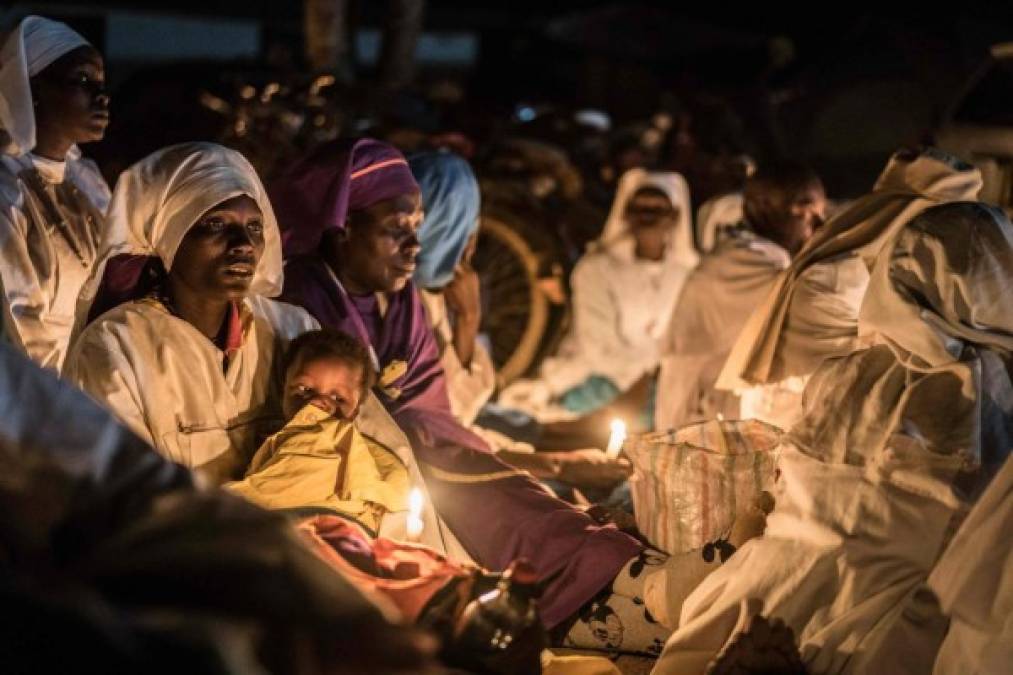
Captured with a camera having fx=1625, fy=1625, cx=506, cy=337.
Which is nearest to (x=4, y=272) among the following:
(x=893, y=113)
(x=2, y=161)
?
(x=2, y=161)

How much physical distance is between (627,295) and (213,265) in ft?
18.3

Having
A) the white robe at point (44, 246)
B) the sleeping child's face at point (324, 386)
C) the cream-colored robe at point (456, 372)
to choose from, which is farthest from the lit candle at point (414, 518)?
the cream-colored robe at point (456, 372)

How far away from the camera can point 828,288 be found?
18.8ft

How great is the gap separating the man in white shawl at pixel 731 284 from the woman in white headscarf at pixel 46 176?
8.72ft

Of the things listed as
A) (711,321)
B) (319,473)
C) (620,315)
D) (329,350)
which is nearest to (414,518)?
(319,473)

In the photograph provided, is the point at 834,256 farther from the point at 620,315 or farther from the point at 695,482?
the point at 620,315

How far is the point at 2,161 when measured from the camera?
5.78m

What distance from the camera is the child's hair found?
470 centimetres

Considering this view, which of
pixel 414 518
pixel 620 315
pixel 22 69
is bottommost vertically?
pixel 620 315

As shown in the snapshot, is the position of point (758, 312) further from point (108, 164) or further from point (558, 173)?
point (558, 173)

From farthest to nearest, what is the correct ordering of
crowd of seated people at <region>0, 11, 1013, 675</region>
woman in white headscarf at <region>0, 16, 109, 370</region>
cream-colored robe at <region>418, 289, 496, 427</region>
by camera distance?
cream-colored robe at <region>418, 289, 496, 427</region>, woman in white headscarf at <region>0, 16, 109, 370</region>, crowd of seated people at <region>0, 11, 1013, 675</region>

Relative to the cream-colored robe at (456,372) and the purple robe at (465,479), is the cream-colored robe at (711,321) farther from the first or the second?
the purple robe at (465,479)

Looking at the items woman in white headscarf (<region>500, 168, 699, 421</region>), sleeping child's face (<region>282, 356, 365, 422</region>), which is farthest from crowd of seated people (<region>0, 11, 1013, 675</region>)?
woman in white headscarf (<region>500, 168, 699, 421</region>)

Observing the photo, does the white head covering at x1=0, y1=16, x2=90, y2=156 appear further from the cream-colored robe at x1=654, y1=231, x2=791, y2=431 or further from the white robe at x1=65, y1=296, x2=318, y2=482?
the cream-colored robe at x1=654, y1=231, x2=791, y2=431
